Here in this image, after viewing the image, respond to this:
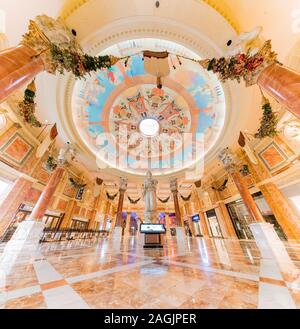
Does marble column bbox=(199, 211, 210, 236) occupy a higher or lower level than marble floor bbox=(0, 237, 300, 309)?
higher

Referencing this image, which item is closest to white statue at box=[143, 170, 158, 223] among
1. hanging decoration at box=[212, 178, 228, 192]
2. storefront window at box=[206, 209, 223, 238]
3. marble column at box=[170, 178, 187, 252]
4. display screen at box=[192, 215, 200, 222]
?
marble column at box=[170, 178, 187, 252]

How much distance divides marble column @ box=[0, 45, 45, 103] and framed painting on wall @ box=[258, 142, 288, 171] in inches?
439

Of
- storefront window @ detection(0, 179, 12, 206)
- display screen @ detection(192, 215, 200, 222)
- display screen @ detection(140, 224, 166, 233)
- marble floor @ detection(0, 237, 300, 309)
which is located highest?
display screen @ detection(192, 215, 200, 222)

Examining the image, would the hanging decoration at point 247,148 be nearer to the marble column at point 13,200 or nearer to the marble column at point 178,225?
the marble column at point 178,225

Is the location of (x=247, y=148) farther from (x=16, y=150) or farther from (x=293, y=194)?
(x=16, y=150)

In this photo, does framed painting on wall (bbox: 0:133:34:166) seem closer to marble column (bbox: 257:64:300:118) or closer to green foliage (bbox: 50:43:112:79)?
green foliage (bbox: 50:43:112:79)

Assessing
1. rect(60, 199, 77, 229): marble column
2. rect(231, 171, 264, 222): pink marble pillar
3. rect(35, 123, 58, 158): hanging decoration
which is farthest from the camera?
rect(60, 199, 77, 229): marble column

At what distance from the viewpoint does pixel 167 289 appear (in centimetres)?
180

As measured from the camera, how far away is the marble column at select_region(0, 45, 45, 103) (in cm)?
268

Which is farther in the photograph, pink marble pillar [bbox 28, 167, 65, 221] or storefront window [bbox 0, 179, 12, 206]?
storefront window [bbox 0, 179, 12, 206]

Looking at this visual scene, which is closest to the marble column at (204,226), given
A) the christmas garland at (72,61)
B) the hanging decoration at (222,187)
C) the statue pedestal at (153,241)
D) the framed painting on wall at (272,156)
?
Result: the hanging decoration at (222,187)
